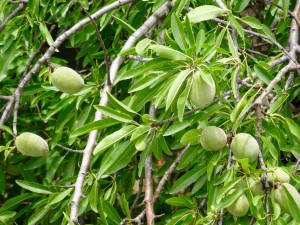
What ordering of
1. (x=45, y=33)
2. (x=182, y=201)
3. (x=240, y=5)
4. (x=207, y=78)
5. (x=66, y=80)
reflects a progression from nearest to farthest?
(x=207, y=78), (x=66, y=80), (x=182, y=201), (x=240, y=5), (x=45, y=33)

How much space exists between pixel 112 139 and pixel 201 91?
9.4 inches

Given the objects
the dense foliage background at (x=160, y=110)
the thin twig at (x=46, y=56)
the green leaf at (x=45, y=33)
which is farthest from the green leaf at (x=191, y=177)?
the green leaf at (x=45, y=33)

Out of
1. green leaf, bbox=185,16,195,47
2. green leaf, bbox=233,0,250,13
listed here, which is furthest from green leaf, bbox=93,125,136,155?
green leaf, bbox=233,0,250,13

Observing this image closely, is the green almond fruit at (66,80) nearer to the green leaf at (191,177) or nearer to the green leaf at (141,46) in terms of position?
the green leaf at (141,46)

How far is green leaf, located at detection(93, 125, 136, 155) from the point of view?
1440 mm

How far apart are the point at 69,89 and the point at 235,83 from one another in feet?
1.22

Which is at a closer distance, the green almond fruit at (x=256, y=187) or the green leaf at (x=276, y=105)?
the green almond fruit at (x=256, y=187)

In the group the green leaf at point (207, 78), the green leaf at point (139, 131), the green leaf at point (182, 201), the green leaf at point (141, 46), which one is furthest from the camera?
the green leaf at point (182, 201)

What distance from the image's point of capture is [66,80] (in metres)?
1.55

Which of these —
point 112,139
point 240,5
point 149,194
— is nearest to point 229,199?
point 112,139

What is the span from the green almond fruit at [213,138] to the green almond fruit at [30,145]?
0.45 m

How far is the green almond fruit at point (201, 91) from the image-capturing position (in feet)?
4.32

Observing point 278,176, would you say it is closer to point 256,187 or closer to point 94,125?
point 256,187

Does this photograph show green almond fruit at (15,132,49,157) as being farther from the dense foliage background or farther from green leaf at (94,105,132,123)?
green leaf at (94,105,132,123)
